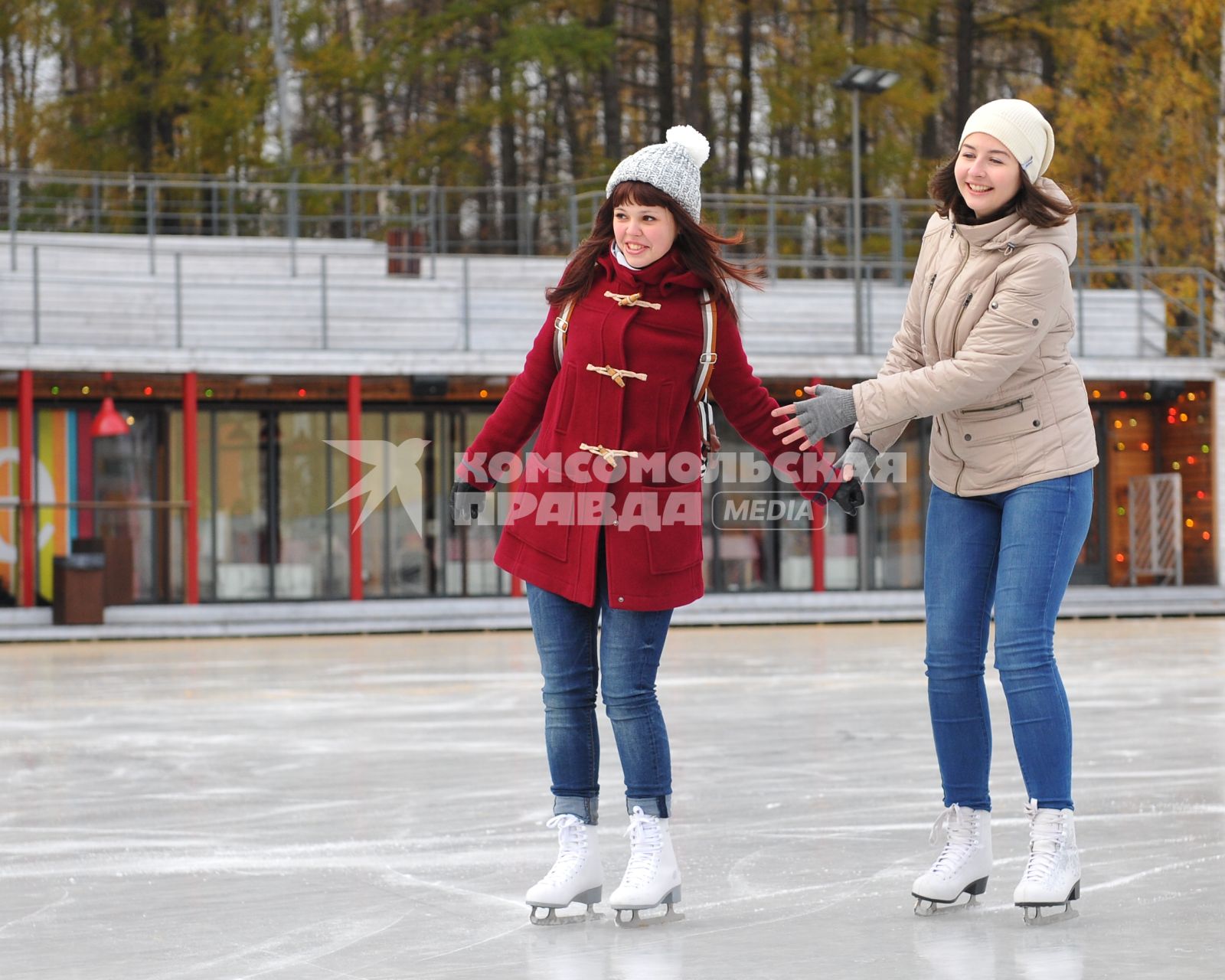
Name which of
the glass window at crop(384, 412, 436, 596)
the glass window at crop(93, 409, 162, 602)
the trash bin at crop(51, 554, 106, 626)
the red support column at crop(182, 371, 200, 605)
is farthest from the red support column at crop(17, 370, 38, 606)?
the glass window at crop(384, 412, 436, 596)

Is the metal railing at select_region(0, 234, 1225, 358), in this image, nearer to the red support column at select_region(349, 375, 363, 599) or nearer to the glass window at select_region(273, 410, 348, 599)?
the red support column at select_region(349, 375, 363, 599)

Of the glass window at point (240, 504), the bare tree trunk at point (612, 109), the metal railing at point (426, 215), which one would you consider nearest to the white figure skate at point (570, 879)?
the metal railing at point (426, 215)

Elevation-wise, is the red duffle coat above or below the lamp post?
below

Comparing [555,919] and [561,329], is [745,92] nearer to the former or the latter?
[561,329]

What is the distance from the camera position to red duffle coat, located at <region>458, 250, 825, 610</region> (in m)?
4.21

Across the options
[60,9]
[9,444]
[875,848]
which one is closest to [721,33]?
[60,9]

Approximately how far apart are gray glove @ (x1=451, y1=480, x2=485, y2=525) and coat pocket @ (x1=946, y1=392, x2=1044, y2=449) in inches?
45.0

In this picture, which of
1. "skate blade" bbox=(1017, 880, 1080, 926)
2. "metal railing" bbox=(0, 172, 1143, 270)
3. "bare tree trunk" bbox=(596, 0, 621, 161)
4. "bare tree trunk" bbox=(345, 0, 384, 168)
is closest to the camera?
"skate blade" bbox=(1017, 880, 1080, 926)

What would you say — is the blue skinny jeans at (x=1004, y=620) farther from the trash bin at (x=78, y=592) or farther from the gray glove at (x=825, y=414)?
the trash bin at (x=78, y=592)

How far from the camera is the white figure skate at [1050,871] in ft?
13.2

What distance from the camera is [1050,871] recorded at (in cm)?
408

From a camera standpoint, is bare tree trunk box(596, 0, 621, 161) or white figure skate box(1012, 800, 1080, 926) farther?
bare tree trunk box(596, 0, 621, 161)

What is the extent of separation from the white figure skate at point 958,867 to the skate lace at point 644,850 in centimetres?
58

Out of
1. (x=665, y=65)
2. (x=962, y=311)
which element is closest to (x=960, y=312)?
(x=962, y=311)
